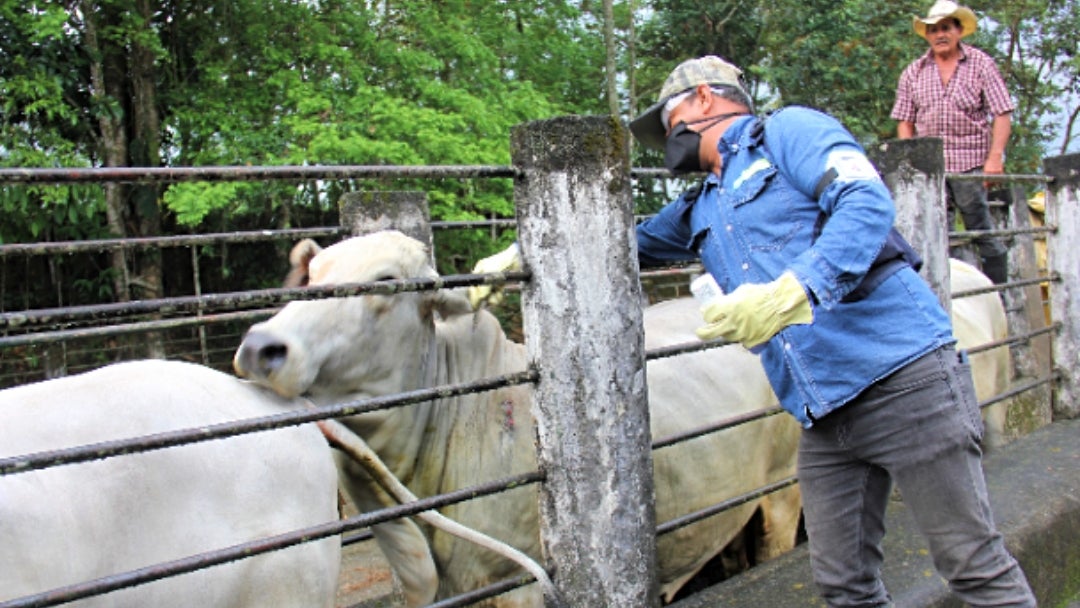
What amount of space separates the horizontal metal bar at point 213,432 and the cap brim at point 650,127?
2.82 feet

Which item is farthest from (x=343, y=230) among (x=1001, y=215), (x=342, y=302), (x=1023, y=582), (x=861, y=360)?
(x=1001, y=215)

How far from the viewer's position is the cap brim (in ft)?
9.63

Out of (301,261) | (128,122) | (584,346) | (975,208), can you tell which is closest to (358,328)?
(301,261)

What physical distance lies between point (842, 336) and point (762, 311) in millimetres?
393

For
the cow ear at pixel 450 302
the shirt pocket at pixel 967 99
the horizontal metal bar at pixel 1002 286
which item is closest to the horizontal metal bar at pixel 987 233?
the horizontal metal bar at pixel 1002 286

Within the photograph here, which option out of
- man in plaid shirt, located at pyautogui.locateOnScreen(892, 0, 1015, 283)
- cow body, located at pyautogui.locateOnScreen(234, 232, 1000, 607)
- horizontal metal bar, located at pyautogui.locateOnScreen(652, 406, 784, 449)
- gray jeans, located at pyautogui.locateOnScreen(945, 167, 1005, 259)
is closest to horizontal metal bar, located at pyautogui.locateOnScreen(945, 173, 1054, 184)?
gray jeans, located at pyautogui.locateOnScreen(945, 167, 1005, 259)

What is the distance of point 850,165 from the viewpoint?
243 centimetres

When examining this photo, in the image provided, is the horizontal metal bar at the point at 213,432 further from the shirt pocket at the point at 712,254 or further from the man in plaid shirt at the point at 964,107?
the man in plaid shirt at the point at 964,107

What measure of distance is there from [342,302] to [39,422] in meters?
1.29

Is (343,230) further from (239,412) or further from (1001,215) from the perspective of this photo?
(1001,215)

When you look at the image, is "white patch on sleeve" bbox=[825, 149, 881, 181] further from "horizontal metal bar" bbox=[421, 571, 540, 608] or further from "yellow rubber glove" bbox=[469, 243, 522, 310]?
"horizontal metal bar" bbox=[421, 571, 540, 608]

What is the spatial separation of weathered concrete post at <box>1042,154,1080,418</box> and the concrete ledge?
592 millimetres

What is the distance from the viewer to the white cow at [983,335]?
5.93m

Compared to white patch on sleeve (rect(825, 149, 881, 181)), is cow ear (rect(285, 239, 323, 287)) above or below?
below
